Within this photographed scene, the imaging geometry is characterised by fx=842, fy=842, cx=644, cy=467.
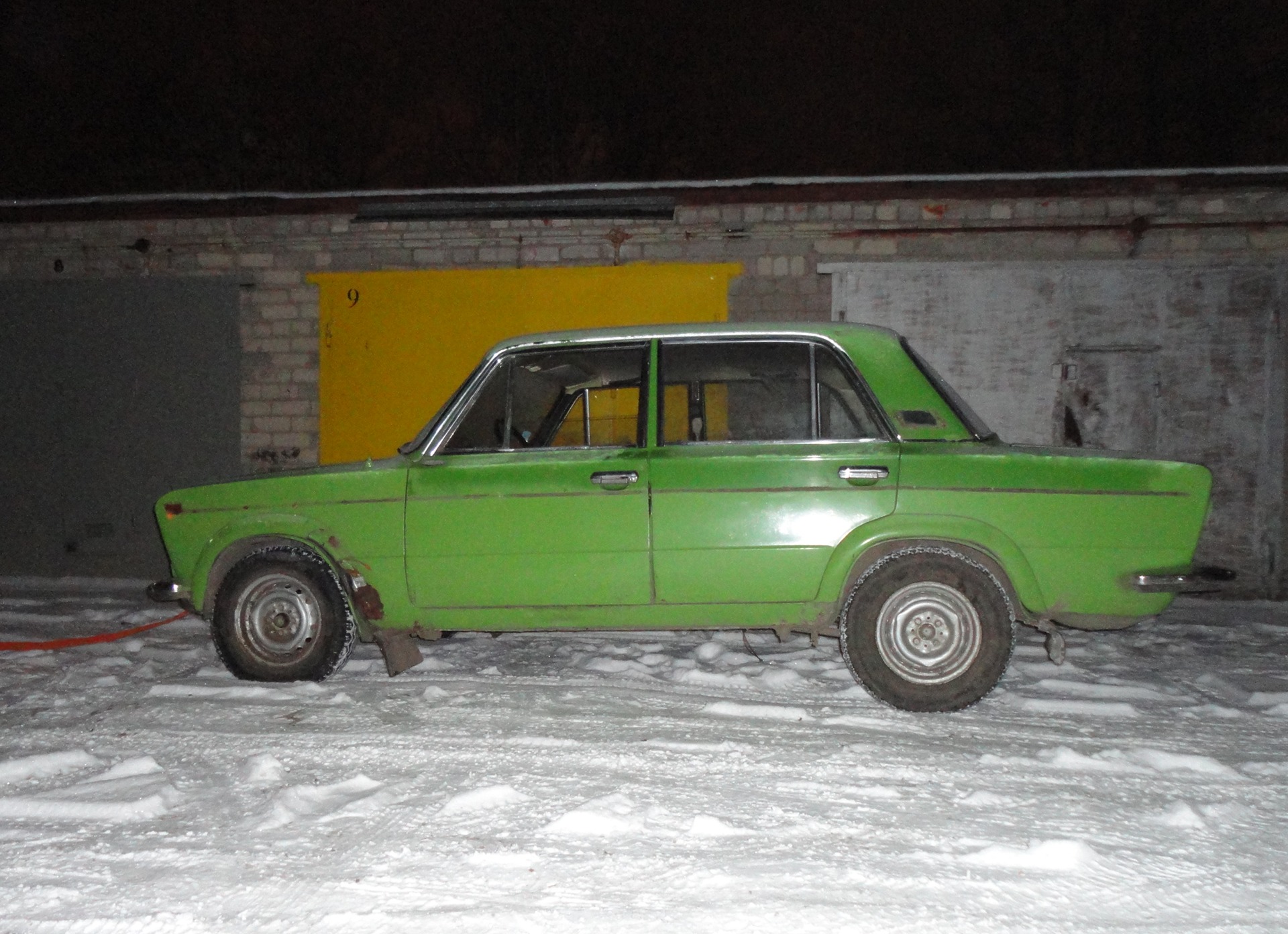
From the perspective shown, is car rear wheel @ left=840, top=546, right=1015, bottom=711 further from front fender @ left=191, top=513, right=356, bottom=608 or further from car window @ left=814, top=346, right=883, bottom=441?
front fender @ left=191, top=513, right=356, bottom=608

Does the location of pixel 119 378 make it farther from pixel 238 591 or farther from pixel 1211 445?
pixel 1211 445

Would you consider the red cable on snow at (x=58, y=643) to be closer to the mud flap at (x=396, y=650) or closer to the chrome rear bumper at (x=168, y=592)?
the chrome rear bumper at (x=168, y=592)

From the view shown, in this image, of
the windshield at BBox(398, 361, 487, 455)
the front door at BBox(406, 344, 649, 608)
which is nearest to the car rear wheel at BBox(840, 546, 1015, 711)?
the front door at BBox(406, 344, 649, 608)

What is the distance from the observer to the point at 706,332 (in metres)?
3.95

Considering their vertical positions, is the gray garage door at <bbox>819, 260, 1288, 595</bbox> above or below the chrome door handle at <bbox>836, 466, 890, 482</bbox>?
above

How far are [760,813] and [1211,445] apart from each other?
6214 mm

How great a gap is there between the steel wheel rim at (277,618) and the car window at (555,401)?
105 cm

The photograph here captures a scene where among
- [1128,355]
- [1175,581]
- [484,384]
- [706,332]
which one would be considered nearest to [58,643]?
[484,384]

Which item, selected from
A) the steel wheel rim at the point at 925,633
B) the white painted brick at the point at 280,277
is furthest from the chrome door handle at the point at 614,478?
the white painted brick at the point at 280,277

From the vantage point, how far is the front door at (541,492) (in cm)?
377

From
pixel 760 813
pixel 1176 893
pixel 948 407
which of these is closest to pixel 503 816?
pixel 760 813

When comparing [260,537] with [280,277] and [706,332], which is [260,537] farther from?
[280,277]

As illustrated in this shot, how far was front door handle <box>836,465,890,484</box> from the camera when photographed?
3.64m

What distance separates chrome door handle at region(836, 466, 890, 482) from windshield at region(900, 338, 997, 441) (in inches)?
18.3
